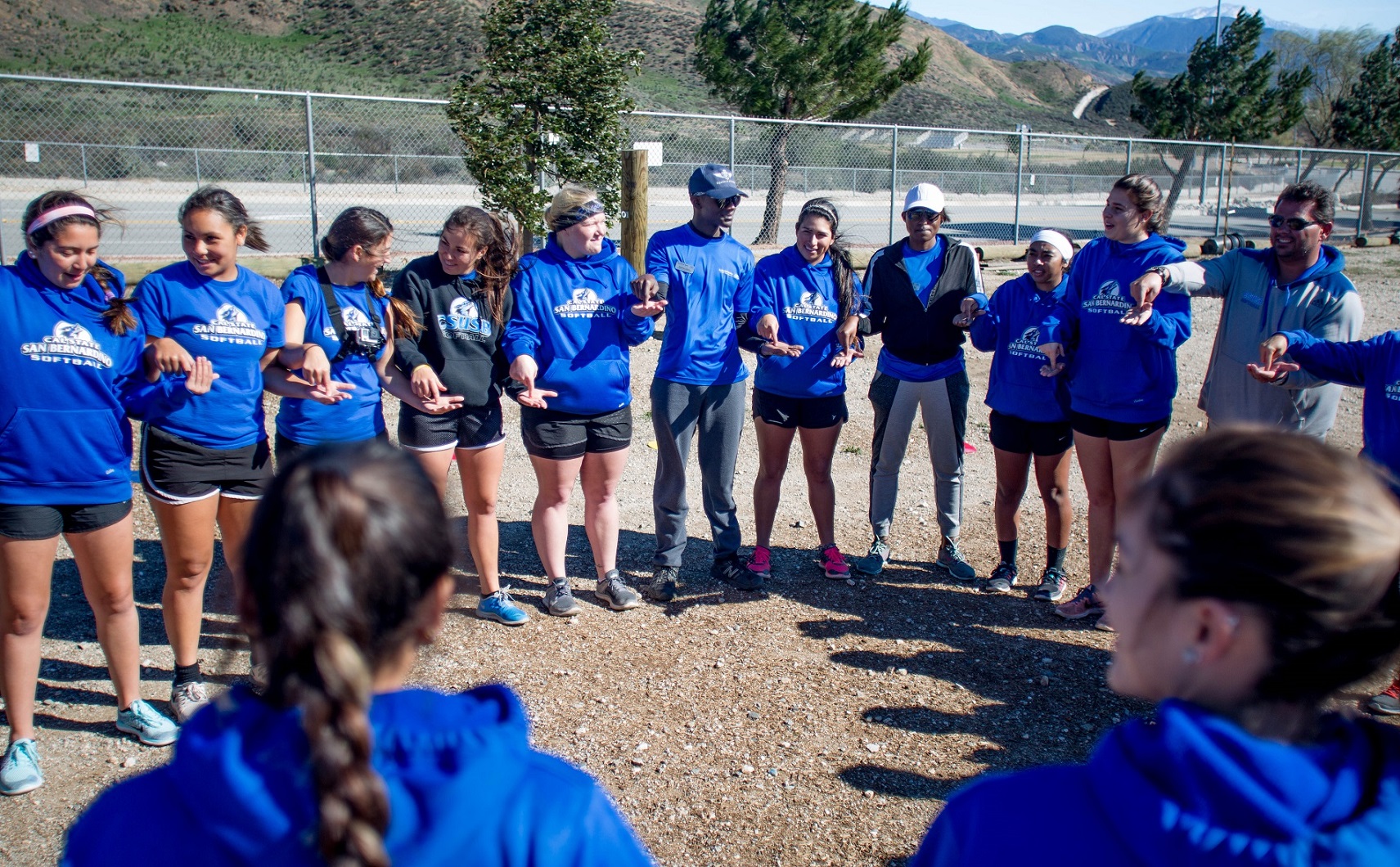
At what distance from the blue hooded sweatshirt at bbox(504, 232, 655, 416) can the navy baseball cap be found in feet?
2.02

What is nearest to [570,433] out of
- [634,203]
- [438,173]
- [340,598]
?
[340,598]

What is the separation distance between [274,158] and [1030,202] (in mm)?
20032

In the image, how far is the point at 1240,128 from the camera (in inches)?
968

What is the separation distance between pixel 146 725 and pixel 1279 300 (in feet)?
16.5

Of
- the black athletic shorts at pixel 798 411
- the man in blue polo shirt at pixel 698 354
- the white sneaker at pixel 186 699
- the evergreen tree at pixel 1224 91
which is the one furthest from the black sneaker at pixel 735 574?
the evergreen tree at pixel 1224 91

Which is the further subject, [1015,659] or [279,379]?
[1015,659]

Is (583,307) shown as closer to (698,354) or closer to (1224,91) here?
(698,354)

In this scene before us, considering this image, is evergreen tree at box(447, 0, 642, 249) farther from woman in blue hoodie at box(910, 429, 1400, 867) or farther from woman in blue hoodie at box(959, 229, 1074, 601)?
woman in blue hoodie at box(910, 429, 1400, 867)

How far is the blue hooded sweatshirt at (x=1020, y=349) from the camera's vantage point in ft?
15.8

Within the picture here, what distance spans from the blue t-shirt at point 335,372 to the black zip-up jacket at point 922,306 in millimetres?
2534

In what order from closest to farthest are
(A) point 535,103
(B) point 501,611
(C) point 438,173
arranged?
(B) point 501,611 < (A) point 535,103 < (C) point 438,173

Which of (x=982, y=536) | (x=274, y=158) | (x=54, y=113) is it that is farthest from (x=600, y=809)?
(x=54, y=113)

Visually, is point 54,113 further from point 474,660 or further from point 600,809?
point 600,809

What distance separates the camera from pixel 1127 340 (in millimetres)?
4496
